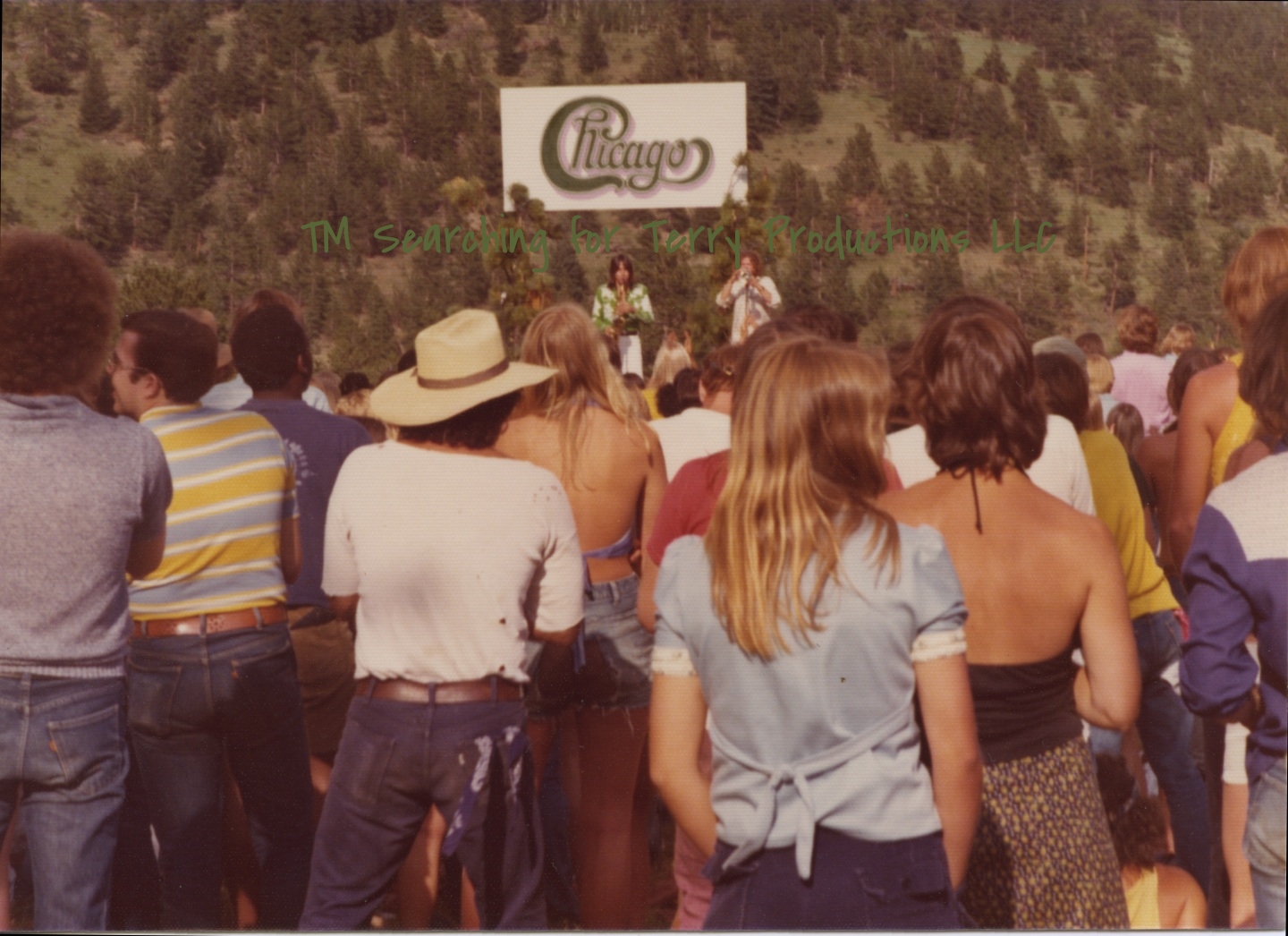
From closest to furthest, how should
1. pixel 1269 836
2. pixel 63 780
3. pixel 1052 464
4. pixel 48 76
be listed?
pixel 1269 836, pixel 63 780, pixel 1052 464, pixel 48 76

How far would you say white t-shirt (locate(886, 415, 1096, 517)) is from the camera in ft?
9.76

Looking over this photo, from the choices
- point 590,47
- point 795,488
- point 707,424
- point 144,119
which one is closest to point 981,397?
point 795,488

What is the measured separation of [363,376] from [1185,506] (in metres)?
3.25

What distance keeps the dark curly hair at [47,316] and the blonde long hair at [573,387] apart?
1087 millimetres

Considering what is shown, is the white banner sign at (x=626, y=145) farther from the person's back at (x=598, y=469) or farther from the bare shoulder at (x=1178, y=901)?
the bare shoulder at (x=1178, y=901)

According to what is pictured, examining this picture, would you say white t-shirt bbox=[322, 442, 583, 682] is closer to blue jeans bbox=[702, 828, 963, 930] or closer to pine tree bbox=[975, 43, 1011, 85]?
blue jeans bbox=[702, 828, 963, 930]

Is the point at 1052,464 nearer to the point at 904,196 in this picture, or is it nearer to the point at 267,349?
the point at 267,349

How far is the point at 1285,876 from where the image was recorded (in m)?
2.17

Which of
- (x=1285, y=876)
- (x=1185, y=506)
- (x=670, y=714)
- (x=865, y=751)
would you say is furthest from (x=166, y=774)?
(x=1185, y=506)

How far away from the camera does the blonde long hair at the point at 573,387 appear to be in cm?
347

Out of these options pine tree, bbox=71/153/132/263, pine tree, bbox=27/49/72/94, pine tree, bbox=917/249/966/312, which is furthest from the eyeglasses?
pine tree, bbox=917/249/966/312

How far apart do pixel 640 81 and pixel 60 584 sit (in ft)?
9.49

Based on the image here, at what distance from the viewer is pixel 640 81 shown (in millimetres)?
4766

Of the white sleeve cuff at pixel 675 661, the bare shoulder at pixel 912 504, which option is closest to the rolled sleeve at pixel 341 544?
the white sleeve cuff at pixel 675 661
